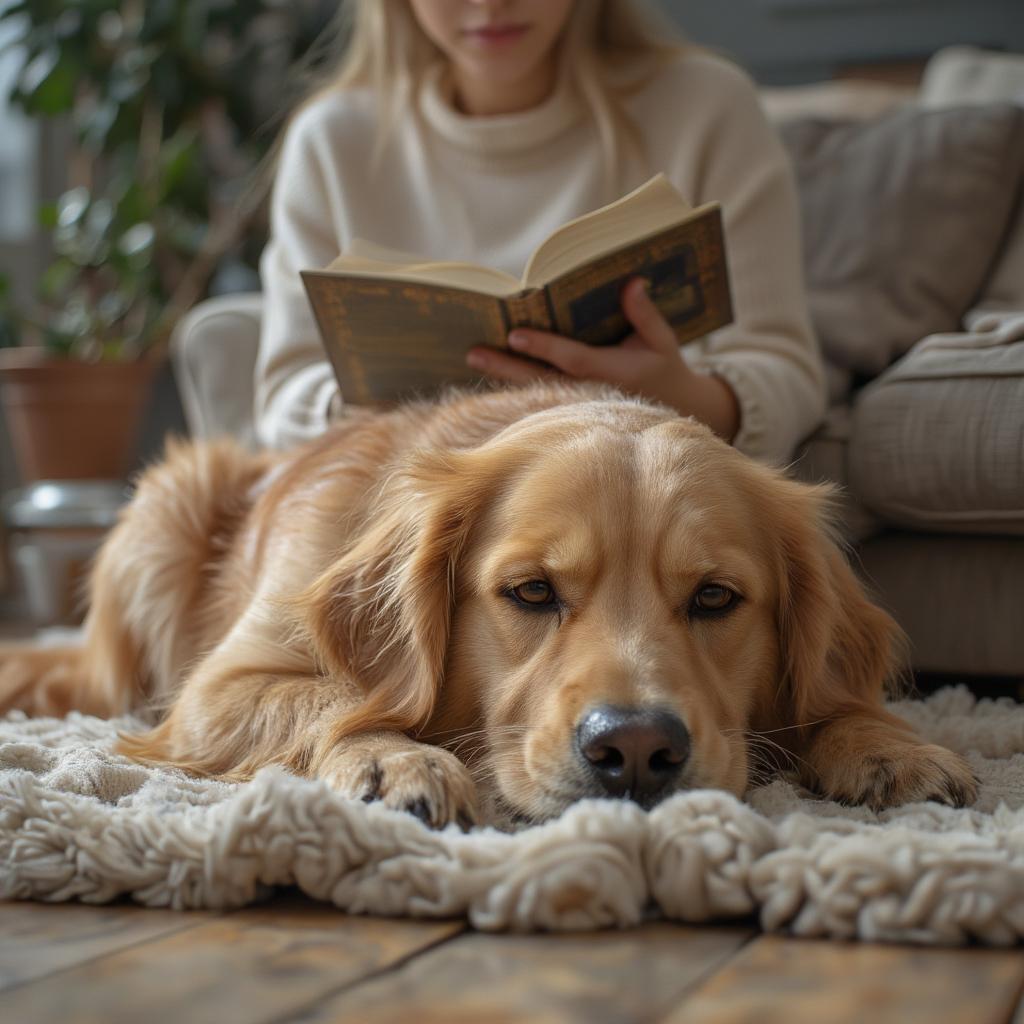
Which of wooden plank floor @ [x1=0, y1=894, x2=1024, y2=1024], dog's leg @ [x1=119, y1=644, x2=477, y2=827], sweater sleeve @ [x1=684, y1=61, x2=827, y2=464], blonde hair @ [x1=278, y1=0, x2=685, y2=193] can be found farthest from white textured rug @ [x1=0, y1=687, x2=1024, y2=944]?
blonde hair @ [x1=278, y1=0, x2=685, y2=193]

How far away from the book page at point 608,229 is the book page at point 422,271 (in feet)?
0.18

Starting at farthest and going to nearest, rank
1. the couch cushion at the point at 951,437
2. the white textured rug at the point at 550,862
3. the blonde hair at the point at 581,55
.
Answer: the blonde hair at the point at 581,55
the couch cushion at the point at 951,437
the white textured rug at the point at 550,862

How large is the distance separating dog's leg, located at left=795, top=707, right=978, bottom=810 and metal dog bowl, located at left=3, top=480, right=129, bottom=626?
2742 millimetres

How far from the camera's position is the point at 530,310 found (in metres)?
1.87

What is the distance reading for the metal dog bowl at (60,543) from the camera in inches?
156

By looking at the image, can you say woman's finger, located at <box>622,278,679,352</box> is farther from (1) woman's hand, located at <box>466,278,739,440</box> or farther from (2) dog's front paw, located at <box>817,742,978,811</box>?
(2) dog's front paw, located at <box>817,742,978,811</box>

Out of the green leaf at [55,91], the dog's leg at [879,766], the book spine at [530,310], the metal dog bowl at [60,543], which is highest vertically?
the green leaf at [55,91]

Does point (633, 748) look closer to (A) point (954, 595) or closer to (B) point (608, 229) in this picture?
(B) point (608, 229)

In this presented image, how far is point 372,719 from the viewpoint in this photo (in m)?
1.62

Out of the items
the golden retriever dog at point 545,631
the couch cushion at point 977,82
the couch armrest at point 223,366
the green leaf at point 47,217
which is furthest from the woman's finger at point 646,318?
the green leaf at point 47,217

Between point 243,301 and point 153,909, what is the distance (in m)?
2.00

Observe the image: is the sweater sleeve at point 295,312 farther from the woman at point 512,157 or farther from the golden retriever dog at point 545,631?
the golden retriever dog at point 545,631

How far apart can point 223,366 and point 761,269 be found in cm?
115

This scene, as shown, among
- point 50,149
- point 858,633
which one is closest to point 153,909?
point 858,633
